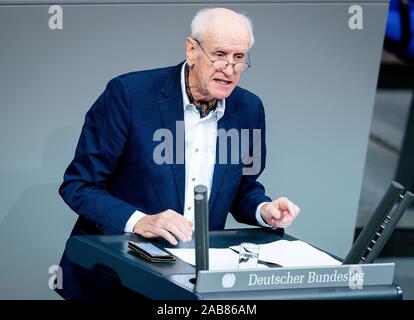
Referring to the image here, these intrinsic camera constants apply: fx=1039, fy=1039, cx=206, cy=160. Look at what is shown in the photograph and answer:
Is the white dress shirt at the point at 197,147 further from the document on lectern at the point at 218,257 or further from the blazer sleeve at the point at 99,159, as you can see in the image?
the document on lectern at the point at 218,257

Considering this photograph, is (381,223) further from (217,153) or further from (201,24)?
(201,24)

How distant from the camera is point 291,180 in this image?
12.1 ft

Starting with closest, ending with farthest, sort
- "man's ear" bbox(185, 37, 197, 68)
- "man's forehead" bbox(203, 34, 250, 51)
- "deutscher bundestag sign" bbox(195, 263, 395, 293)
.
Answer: "deutscher bundestag sign" bbox(195, 263, 395, 293)
"man's forehead" bbox(203, 34, 250, 51)
"man's ear" bbox(185, 37, 197, 68)

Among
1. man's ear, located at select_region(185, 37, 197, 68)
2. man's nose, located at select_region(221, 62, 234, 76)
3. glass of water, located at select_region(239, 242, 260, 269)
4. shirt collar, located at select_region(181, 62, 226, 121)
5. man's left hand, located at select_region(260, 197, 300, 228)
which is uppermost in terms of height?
man's ear, located at select_region(185, 37, 197, 68)

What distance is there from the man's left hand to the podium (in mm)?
389

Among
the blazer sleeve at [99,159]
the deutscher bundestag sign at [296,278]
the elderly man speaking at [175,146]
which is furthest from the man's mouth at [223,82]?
the deutscher bundestag sign at [296,278]

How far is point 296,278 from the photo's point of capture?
2.42 meters

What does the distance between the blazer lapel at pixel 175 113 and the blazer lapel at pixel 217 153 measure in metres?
0.09

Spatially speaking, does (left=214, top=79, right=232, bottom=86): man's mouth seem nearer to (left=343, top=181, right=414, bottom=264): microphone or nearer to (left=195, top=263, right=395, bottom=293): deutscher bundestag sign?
(left=343, top=181, right=414, bottom=264): microphone

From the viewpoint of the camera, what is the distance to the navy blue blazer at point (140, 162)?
2.97 metres

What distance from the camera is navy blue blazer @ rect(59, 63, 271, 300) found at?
9.74 feet

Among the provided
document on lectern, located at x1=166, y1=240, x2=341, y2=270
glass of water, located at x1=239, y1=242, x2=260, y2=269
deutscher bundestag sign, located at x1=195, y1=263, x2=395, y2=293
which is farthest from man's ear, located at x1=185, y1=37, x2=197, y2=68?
deutscher bundestag sign, located at x1=195, y1=263, x2=395, y2=293

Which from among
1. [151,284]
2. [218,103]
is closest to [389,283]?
[151,284]

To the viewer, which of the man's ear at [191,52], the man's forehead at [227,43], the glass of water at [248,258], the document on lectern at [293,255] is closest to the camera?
the glass of water at [248,258]
